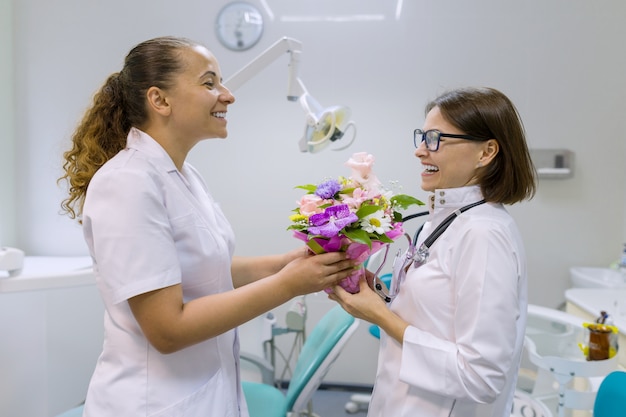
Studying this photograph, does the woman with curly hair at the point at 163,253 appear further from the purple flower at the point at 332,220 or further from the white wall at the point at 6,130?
the white wall at the point at 6,130

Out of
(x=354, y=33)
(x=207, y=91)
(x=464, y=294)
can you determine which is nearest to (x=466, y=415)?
(x=464, y=294)

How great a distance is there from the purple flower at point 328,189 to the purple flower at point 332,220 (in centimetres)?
6

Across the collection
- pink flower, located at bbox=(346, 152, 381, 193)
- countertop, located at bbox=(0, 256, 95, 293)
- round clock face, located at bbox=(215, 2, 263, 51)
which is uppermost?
round clock face, located at bbox=(215, 2, 263, 51)

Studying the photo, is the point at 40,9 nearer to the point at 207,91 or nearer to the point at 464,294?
the point at 207,91

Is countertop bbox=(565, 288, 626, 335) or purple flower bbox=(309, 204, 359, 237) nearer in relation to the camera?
purple flower bbox=(309, 204, 359, 237)

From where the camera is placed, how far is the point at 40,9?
2967 millimetres

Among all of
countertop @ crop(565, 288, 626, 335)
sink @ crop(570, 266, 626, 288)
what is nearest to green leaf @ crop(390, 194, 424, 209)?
countertop @ crop(565, 288, 626, 335)

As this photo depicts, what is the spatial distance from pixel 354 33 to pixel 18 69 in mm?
2196

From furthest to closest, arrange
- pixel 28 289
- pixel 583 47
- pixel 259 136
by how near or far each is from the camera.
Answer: pixel 259 136 → pixel 583 47 → pixel 28 289

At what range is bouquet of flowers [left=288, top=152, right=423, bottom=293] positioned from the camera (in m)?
0.96

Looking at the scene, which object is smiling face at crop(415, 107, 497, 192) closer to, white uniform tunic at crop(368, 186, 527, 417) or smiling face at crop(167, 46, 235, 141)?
white uniform tunic at crop(368, 186, 527, 417)

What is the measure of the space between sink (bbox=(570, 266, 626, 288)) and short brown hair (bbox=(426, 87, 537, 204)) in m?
1.85

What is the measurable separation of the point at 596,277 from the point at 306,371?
210cm

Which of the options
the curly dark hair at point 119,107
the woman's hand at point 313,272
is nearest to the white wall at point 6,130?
the curly dark hair at point 119,107
